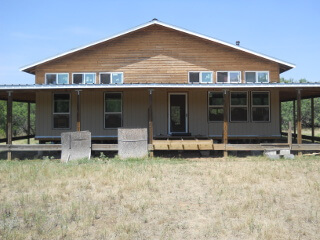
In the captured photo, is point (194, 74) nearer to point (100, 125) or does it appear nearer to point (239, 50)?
point (239, 50)

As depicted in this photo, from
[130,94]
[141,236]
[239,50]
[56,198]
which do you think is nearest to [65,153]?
[130,94]

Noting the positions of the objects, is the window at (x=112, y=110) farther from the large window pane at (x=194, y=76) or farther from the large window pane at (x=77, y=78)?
the large window pane at (x=194, y=76)

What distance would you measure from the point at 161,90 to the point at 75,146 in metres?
5.59

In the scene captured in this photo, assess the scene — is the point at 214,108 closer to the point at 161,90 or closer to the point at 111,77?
the point at 161,90

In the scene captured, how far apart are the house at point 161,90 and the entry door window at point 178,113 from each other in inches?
2.1

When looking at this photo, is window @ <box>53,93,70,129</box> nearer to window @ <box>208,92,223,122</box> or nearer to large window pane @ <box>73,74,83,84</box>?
large window pane @ <box>73,74,83,84</box>

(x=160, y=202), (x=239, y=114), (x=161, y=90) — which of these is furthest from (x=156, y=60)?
(x=160, y=202)

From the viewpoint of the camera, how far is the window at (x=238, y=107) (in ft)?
56.8

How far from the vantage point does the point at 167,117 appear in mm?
17250

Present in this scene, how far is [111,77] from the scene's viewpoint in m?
17.5

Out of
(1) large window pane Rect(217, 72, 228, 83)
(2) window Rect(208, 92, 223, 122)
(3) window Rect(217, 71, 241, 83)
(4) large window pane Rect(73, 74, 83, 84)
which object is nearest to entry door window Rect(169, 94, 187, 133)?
(2) window Rect(208, 92, 223, 122)

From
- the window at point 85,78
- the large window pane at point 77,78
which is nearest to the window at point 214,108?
the window at point 85,78

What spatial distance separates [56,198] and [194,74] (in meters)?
11.3

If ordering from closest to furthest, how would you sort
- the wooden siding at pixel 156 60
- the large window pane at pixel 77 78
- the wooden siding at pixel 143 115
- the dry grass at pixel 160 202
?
the dry grass at pixel 160 202 → the wooden siding at pixel 143 115 → the wooden siding at pixel 156 60 → the large window pane at pixel 77 78
